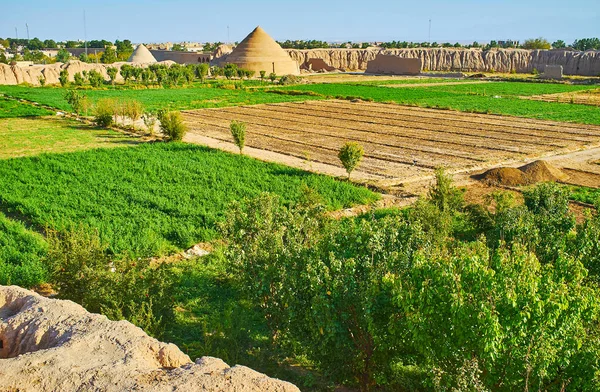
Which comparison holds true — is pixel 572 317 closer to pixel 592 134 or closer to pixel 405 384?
pixel 405 384

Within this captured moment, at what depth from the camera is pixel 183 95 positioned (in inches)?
2092

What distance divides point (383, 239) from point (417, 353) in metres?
1.83

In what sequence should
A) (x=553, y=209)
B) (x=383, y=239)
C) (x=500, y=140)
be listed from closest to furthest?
(x=383, y=239)
(x=553, y=209)
(x=500, y=140)

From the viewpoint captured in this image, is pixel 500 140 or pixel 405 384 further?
pixel 500 140

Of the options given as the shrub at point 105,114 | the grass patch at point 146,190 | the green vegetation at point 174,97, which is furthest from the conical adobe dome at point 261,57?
the grass patch at point 146,190

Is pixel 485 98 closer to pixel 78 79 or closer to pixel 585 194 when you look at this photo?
pixel 585 194

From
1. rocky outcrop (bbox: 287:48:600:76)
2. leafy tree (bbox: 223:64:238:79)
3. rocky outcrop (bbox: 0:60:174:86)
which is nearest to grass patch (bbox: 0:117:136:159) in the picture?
rocky outcrop (bbox: 0:60:174:86)

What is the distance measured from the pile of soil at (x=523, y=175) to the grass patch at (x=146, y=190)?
5.39 metres

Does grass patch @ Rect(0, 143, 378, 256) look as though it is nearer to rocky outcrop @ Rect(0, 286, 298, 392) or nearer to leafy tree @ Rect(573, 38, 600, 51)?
rocky outcrop @ Rect(0, 286, 298, 392)

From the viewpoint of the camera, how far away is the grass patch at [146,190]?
47.8ft

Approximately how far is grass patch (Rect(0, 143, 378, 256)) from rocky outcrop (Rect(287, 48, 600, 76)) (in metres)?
86.3

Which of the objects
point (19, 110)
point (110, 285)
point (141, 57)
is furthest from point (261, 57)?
point (110, 285)

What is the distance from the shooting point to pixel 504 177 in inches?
833

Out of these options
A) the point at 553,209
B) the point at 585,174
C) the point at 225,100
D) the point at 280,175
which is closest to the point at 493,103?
the point at 225,100
